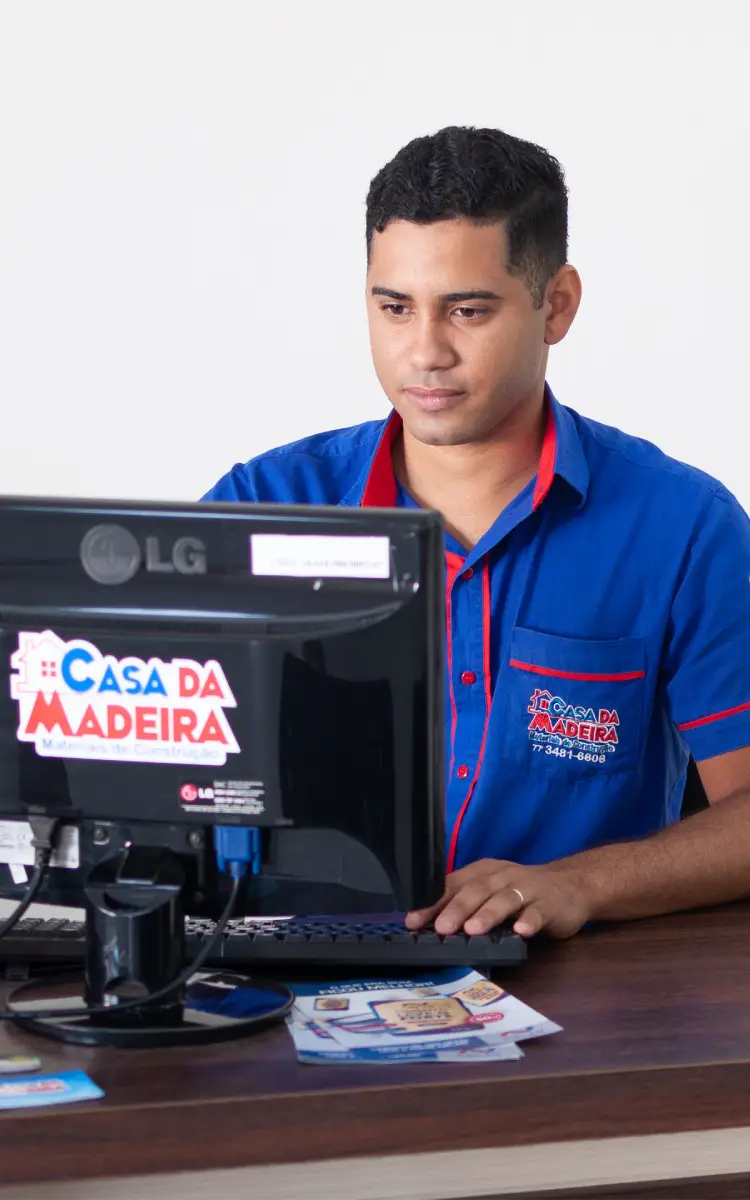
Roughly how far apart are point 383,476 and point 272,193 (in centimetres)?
140

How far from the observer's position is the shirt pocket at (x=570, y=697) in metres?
1.80

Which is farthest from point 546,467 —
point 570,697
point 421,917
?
point 421,917

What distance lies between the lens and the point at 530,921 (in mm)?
1342

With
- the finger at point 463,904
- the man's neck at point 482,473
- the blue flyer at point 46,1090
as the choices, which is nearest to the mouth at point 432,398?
the man's neck at point 482,473

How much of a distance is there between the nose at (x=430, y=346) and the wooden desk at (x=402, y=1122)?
0.81 meters

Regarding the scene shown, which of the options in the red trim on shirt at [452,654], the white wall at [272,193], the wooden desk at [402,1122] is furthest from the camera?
the white wall at [272,193]

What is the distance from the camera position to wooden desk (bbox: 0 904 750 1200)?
3.28 feet

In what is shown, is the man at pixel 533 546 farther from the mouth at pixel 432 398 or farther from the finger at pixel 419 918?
the finger at pixel 419 918

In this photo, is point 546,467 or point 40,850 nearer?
point 40,850

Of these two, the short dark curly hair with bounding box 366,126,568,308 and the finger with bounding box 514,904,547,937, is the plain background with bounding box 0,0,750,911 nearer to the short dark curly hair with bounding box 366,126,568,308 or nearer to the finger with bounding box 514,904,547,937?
the short dark curly hair with bounding box 366,126,568,308

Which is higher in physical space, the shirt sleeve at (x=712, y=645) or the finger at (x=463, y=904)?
the shirt sleeve at (x=712, y=645)

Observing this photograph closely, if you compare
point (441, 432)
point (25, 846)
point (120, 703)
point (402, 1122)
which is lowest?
point (402, 1122)

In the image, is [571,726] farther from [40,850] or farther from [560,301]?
[40,850]

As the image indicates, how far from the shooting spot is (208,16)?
3.05 m
